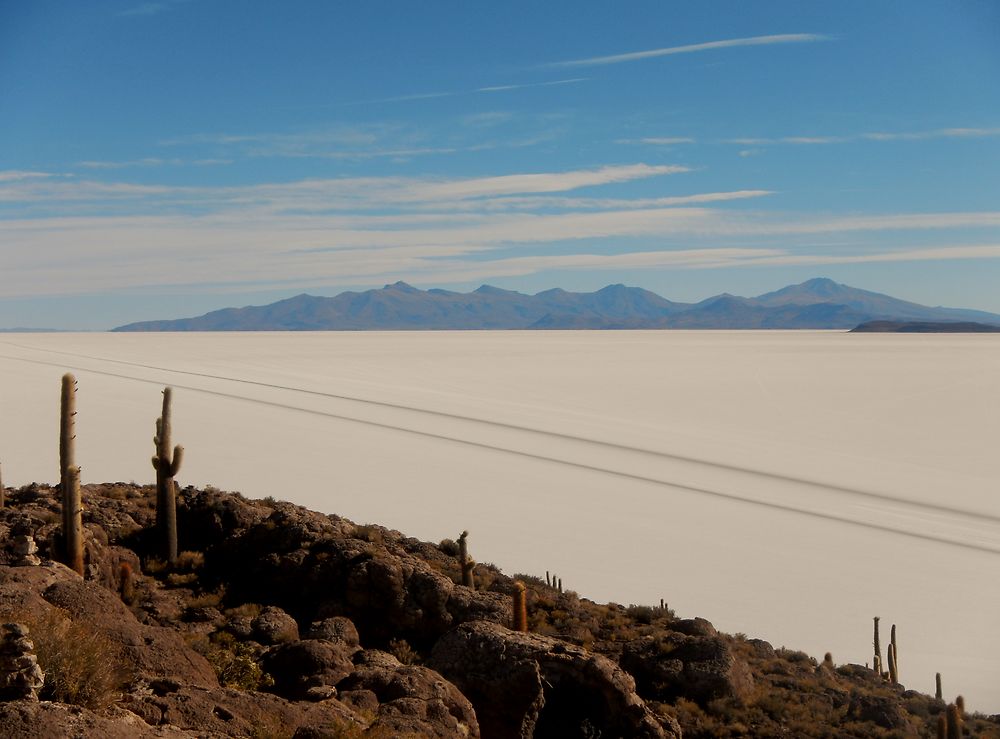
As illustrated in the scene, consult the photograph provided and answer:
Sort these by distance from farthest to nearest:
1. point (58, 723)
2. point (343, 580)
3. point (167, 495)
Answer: point (167, 495) < point (343, 580) < point (58, 723)

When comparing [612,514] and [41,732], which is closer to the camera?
[41,732]

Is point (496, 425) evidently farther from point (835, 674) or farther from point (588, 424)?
point (835, 674)

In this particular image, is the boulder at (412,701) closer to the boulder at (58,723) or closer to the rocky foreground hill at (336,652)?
the rocky foreground hill at (336,652)

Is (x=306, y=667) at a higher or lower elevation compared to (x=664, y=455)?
higher

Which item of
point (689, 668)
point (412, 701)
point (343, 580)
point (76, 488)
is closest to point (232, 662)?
point (412, 701)

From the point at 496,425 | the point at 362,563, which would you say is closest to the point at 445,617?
the point at 362,563

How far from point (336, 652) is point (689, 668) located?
16.9 ft

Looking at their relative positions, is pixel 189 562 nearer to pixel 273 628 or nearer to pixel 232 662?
pixel 273 628

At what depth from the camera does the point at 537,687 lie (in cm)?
977

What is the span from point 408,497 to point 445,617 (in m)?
13.7

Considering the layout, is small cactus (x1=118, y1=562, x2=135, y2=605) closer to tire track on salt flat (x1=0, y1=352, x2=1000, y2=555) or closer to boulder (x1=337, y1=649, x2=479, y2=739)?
boulder (x1=337, y1=649, x2=479, y2=739)

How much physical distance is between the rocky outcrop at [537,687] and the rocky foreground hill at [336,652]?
0.06ft

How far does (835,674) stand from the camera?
13570 mm

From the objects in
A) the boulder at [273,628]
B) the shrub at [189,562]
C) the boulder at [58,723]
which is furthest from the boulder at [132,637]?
the shrub at [189,562]
